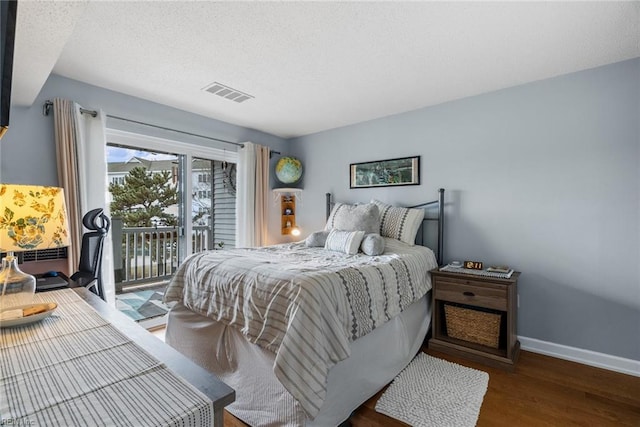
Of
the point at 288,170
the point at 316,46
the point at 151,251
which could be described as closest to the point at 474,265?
the point at 316,46

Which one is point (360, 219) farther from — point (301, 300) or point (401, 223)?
point (301, 300)

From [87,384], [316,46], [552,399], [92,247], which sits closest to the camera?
[87,384]

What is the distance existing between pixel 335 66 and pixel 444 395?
249 centimetres

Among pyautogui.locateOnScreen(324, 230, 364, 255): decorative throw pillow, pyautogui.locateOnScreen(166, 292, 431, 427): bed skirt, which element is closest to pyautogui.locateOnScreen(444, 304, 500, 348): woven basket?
pyautogui.locateOnScreen(166, 292, 431, 427): bed skirt

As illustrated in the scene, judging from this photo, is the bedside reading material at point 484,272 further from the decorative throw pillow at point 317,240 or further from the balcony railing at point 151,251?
the balcony railing at point 151,251

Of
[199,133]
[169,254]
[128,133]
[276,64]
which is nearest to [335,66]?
[276,64]

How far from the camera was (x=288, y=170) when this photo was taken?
4.15 m

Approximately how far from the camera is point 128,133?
2.98 metres

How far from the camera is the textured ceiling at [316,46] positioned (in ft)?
5.51

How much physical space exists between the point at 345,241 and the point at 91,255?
6.60 feet

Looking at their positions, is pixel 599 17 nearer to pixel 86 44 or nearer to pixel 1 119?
pixel 1 119

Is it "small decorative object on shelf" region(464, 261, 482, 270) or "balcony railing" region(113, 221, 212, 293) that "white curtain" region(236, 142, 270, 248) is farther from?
"small decorative object on shelf" region(464, 261, 482, 270)

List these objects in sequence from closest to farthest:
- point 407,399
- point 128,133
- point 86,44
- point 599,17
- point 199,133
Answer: point 599,17, point 407,399, point 86,44, point 128,133, point 199,133

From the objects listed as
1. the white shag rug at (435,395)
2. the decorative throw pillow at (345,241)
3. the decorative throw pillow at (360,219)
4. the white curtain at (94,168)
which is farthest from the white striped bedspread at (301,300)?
the white curtain at (94,168)
